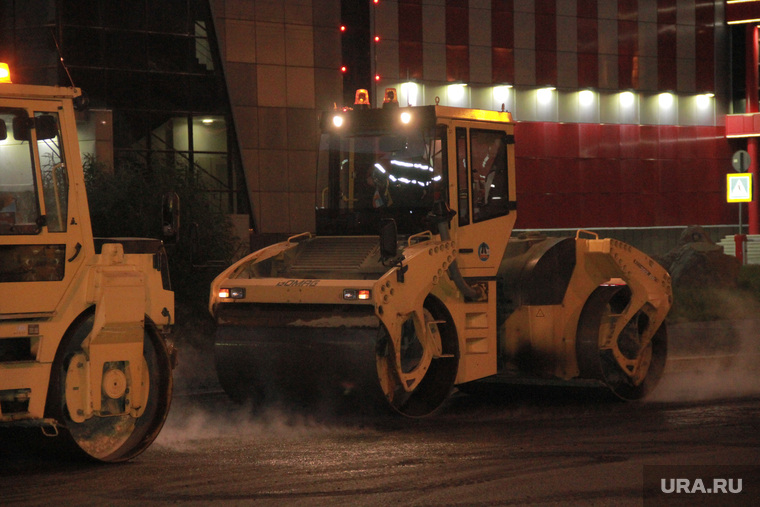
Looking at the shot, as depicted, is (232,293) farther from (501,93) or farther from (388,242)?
(501,93)

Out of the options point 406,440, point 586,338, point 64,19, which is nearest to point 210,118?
point 64,19

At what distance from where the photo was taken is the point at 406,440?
31.0ft

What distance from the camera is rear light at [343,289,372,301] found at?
9.91 metres

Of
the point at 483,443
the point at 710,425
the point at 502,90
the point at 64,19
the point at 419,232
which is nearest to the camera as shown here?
the point at 483,443

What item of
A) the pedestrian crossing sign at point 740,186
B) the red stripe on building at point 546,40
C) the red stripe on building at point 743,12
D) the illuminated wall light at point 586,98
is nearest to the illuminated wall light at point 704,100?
the red stripe on building at point 743,12

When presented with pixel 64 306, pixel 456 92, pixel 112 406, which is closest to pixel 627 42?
pixel 456 92

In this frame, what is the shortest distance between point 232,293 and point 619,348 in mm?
4609

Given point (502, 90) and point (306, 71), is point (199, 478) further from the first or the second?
point (502, 90)

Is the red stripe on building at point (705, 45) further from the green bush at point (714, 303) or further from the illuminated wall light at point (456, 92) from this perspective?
the green bush at point (714, 303)

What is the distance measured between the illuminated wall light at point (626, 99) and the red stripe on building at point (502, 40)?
16.6 ft

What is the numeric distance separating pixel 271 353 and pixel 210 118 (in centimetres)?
2146

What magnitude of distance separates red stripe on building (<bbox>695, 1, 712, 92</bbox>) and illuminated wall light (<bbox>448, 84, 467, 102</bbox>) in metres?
10.5

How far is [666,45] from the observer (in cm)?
3972

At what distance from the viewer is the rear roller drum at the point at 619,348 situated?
11922mm
